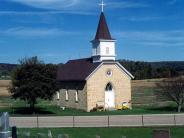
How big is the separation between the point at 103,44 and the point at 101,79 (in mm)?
3900

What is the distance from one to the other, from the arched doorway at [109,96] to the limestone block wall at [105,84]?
365mm

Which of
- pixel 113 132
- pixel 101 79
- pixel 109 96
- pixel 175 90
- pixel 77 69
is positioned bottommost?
pixel 113 132

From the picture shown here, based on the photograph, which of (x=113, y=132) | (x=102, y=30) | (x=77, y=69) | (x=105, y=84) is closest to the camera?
(x=113, y=132)

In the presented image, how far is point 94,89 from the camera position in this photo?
146ft

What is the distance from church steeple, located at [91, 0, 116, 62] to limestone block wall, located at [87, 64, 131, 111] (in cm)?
116

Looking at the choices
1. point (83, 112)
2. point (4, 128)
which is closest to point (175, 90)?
point (83, 112)

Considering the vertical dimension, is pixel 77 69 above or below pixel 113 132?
above

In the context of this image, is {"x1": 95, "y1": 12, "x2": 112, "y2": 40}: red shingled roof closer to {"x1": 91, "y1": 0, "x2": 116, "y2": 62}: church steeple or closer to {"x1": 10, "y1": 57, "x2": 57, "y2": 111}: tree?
{"x1": 91, "y1": 0, "x2": 116, "y2": 62}: church steeple

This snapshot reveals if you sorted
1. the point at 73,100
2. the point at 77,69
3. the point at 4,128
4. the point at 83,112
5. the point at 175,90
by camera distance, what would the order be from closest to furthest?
the point at 4,128, the point at 175,90, the point at 83,112, the point at 73,100, the point at 77,69

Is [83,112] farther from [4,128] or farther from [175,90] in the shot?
[4,128]

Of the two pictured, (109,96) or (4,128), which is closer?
(4,128)

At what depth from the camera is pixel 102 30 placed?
4656 centimetres

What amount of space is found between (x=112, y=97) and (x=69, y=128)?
18.9m

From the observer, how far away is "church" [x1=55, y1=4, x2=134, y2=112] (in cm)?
4453
